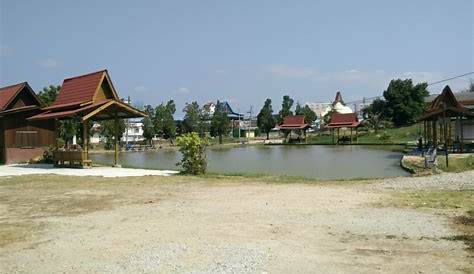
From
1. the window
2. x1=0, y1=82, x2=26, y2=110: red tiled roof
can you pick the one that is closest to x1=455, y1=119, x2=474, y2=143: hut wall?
the window

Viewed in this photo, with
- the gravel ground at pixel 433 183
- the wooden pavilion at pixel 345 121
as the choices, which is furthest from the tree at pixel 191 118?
the gravel ground at pixel 433 183

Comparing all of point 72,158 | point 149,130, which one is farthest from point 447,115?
point 149,130

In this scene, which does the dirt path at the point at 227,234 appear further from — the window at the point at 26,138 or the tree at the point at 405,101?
the tree at the point at 405,101

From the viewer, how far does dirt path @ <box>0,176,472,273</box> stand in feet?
18.6

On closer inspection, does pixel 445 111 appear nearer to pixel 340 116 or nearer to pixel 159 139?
pixel 340 116

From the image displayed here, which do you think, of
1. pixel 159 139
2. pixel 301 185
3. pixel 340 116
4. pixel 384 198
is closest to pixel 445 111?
pixel 301 185

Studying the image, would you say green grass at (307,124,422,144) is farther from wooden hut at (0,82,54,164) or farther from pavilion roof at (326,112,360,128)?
wooden hut at (0,82,54,164)

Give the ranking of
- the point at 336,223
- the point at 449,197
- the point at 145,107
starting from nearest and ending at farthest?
the point at 336,223 < the point at 449,197 < the point at 145,107

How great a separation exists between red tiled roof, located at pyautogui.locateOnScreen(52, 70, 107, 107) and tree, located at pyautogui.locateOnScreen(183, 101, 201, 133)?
40057mm

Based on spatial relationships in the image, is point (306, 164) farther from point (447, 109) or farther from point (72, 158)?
point (72, 158)

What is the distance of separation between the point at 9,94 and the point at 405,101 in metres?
54.5

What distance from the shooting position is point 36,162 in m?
25.8

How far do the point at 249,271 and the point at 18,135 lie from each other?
2348cm

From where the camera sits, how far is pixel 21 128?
85.6 ft
